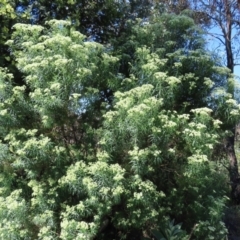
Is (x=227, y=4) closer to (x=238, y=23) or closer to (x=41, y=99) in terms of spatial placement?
(x=238, y=23)

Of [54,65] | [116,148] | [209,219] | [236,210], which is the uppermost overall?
[54,65]

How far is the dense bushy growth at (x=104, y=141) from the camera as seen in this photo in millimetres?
4414

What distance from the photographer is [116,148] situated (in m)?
4.75

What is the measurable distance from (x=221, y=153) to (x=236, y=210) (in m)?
3.07

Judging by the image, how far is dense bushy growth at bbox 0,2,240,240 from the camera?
4.41 meters

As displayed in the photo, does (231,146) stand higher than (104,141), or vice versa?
(104,141)

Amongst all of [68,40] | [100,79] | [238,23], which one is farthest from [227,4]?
[68,40]

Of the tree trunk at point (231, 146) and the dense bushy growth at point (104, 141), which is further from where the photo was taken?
the tree trunk at point (231, 146)

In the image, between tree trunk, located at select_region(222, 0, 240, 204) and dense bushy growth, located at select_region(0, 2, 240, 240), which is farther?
tree trunk, located at select_region(222, 0, 240, 204)

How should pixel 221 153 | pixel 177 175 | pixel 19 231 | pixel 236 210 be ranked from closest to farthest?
pixel 19 231, pixel 177 175, pixel 221 153, pixel 236 210

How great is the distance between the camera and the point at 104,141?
4676 millimetres

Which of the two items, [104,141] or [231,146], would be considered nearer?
[104,141]

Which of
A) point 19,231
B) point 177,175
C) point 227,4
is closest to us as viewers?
point 19,231

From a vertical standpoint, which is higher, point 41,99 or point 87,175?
point 41,99
